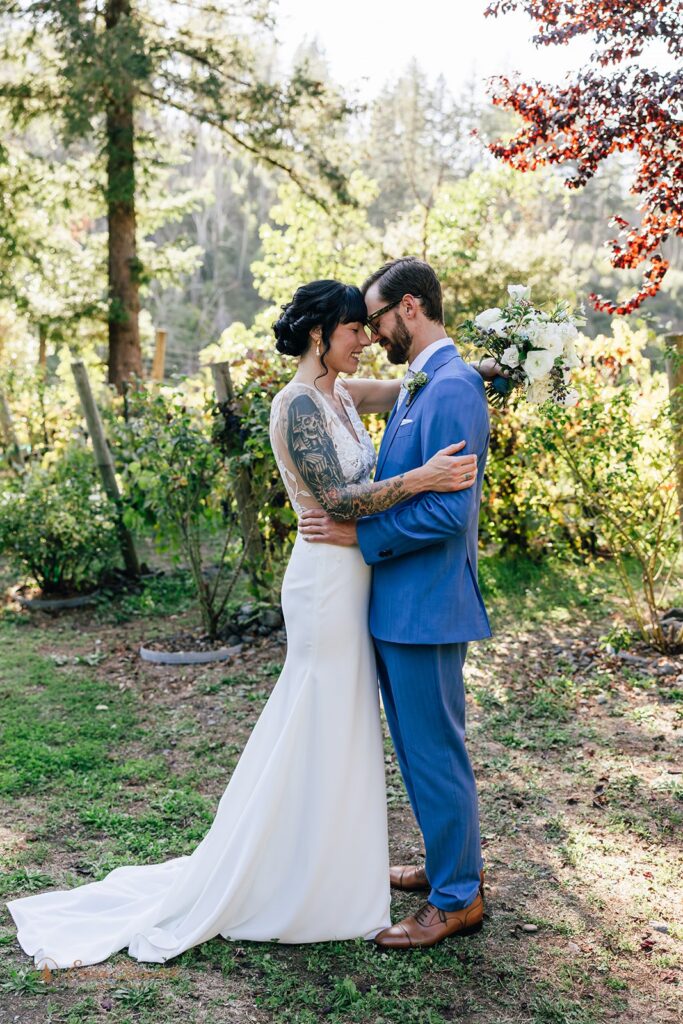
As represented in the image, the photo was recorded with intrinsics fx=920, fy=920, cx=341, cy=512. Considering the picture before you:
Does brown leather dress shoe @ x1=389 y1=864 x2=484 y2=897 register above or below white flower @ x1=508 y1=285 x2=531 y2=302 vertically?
below

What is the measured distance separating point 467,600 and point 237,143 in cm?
1071

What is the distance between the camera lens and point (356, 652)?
3135 millimetres

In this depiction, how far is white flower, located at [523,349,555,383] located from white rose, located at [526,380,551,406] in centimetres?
6

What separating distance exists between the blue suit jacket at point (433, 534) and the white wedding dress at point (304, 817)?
0.57 feet

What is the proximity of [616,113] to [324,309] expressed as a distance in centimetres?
262

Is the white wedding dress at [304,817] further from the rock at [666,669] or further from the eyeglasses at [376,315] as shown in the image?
the rock at [666,669]

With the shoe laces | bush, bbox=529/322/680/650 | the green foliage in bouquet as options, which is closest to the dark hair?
the shoe laces

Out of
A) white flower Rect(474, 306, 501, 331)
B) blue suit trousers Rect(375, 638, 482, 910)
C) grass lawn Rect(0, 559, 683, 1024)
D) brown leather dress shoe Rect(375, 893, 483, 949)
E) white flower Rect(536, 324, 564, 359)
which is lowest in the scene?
grass lawn Rect(0, 559, 683, 1024)

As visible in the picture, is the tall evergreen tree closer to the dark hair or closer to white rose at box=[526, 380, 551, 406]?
the dark hair

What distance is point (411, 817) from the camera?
410cm

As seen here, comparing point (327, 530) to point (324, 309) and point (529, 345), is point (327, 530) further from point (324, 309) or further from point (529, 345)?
point (529, 345)

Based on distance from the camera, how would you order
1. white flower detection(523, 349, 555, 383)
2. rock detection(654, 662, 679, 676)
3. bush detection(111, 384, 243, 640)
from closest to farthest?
white flower detection(523, 349, 555, 383)
rock detection(654, 662, 679, 676)
bush detection(111, 384, 243, 640)

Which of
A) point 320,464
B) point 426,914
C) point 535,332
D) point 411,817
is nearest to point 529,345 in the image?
point 535,332

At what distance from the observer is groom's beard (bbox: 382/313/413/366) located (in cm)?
305
